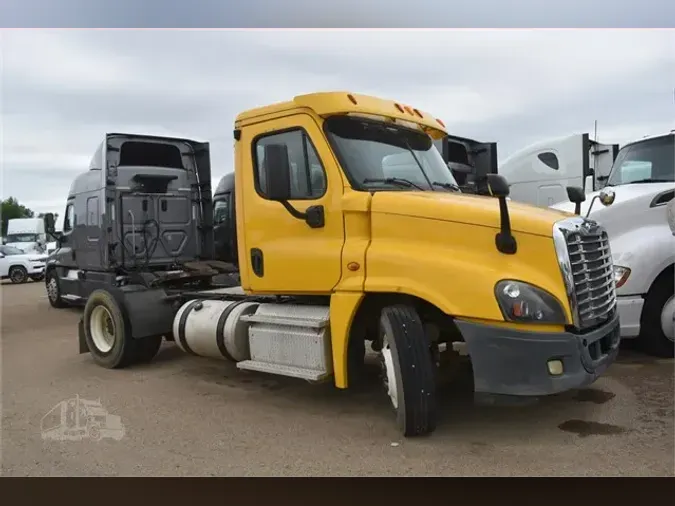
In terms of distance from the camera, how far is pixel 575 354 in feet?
13.8

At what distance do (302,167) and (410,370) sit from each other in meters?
1.95

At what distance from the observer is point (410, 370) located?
445cm

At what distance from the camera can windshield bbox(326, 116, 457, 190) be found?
5031mm

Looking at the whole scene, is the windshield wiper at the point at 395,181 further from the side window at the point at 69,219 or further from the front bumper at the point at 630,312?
the side window at the point at 69,219

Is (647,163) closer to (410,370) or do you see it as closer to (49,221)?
(410,370)

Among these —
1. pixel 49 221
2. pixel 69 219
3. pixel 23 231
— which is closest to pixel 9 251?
pixel 23 231

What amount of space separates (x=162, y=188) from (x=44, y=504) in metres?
6.15

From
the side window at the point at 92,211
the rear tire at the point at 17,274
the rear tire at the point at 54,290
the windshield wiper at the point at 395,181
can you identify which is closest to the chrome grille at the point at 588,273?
the windshield wiper at the point at 395,181

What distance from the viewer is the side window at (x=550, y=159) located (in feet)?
40.6

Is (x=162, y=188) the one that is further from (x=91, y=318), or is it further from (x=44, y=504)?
(x=44, y=504)

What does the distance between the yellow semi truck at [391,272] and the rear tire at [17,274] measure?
55.8ft

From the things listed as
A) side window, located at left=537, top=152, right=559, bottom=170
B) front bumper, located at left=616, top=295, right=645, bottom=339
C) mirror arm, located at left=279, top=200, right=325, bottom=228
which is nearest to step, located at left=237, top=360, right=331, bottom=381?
mirror arm, located at left=279, top=200, right=325, bottom=228

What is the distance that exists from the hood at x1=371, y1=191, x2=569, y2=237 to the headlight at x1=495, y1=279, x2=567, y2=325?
406mm

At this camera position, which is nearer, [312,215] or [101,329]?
[312,215]
